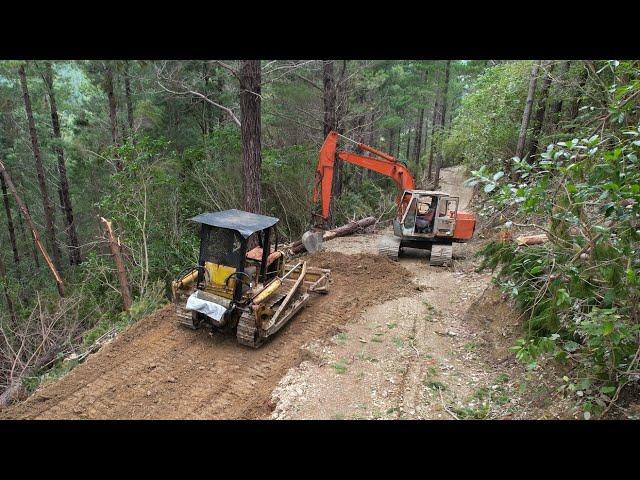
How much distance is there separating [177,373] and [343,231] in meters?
9.15

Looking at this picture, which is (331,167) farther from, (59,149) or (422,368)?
(59,149)

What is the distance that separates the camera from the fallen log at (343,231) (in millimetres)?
12539

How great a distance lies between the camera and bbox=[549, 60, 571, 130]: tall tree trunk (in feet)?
37.8

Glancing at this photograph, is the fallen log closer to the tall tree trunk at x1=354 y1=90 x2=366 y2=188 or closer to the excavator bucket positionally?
the excavator bucket

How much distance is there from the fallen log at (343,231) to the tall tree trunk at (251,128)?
78.3 inches

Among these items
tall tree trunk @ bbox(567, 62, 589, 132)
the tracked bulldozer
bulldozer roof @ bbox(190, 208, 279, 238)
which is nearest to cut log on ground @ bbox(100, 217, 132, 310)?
the tracked bulldozer

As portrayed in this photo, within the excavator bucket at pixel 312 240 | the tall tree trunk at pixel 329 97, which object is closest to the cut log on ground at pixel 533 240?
the excavator bucket at pixel 312 240

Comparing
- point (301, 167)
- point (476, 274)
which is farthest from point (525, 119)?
point (301, 167)

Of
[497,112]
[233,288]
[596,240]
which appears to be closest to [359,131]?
[497,112]

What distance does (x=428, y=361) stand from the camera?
259 inches

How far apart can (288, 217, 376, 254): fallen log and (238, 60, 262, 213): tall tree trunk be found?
1990 millimetres

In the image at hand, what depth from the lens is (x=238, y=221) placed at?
7.14m

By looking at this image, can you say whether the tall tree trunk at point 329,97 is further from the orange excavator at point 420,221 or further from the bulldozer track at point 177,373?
the bulldozer track at point 177,373
